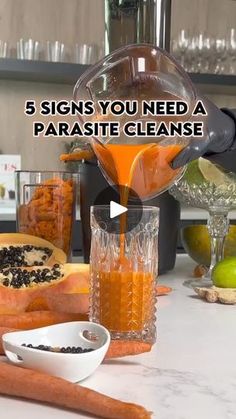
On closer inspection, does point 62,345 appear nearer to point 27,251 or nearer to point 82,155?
point 27,251

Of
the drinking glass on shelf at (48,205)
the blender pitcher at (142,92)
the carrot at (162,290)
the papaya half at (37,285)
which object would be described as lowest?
the carrot at (162,290)

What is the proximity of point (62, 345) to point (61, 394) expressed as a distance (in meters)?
0.13

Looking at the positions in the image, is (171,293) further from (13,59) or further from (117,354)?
(13,59)

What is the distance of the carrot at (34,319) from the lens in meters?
0.73

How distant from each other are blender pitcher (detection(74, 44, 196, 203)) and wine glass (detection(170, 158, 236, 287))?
193mm

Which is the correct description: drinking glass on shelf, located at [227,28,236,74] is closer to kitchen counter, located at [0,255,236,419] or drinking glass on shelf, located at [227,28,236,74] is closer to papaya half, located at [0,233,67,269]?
papaya half, located at [0,233,67,269]

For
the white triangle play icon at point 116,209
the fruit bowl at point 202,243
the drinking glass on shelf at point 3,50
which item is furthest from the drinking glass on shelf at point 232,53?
the white triangle play icon at point 116,209

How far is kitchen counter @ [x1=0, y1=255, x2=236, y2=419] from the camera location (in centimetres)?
55

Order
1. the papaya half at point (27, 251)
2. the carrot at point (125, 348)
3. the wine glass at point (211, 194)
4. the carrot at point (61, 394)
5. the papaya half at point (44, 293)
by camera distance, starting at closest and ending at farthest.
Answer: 1. the carrot at point (61, 394)
2. the carrot at point (125, 348)
3. the papaya half at point (44, 293)
4. the papaya half at point (27, 251)
5. the wine glass at point (211, 194)

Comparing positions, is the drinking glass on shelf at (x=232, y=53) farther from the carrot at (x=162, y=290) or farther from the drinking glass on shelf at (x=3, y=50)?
the carrot at (x=162, y=290)

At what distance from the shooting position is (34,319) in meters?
0.75

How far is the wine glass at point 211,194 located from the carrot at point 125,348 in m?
0.45

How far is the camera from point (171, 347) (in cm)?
75

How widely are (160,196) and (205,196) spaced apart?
0.28 ft
